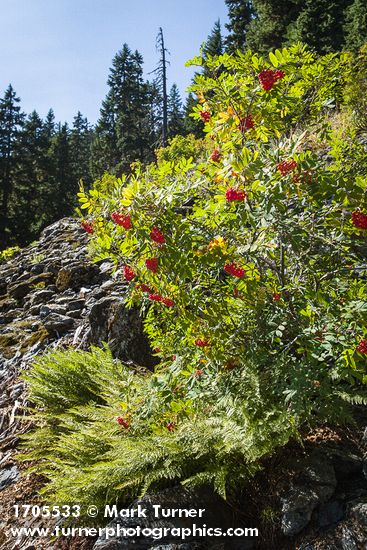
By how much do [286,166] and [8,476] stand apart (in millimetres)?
3811

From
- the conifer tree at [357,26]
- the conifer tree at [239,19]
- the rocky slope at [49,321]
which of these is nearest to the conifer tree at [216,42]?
the conifer tree at [239,19]

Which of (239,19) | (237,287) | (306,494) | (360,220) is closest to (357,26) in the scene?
(239,19)

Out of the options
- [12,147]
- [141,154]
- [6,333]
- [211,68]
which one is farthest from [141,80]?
[211,68]

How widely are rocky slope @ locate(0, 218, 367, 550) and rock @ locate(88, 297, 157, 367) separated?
0.01m

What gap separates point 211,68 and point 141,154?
31.1m

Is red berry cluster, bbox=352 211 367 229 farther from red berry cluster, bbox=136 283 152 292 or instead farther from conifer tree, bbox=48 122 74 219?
conifer tree, bbox=48 122 74 219

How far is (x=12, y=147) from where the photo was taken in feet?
86.5

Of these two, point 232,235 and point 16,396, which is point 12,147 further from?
point 232,235

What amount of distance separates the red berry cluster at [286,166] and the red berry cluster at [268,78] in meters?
0.54

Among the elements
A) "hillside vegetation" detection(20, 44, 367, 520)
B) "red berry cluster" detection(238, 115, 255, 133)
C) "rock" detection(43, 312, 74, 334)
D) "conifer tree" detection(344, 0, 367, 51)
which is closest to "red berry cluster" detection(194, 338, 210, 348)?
"hillside vegetation" detection(20, 44, 367, 520)

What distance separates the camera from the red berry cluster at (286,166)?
2127 millimetres

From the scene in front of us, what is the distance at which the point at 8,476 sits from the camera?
3.74 metres

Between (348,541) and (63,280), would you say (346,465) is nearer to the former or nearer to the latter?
(348,541)

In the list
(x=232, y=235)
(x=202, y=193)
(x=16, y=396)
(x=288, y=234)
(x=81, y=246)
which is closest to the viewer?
(x=288, y=234)
